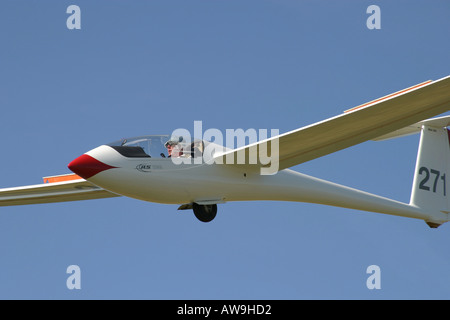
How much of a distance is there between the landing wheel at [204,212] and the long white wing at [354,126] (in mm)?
1113

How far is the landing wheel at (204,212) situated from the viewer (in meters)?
14.7

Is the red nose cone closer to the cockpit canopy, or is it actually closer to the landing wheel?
the cockpit canopy

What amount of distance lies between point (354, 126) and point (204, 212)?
388cm

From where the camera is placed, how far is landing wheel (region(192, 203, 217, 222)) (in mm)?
14734

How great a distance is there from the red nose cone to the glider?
21 millimetres

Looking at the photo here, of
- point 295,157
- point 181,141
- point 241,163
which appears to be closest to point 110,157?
point 181,141

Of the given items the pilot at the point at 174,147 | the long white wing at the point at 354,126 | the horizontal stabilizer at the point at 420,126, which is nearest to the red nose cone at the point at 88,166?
the pilot at the point at 174,147

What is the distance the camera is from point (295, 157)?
1473 cm

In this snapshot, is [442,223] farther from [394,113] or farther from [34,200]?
[34,200]

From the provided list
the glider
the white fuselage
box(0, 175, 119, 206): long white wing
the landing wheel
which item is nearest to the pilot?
the glider

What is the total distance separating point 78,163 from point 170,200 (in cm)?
216

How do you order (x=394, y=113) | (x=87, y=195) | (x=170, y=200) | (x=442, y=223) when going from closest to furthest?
(x=394, y=113), (x=170, y=200), (x=87, y=195), (x=442, y=223)

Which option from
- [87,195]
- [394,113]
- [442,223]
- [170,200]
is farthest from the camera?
[442,223]

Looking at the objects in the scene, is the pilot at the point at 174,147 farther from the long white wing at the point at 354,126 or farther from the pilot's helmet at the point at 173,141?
the long white wing at the point at 354,126
